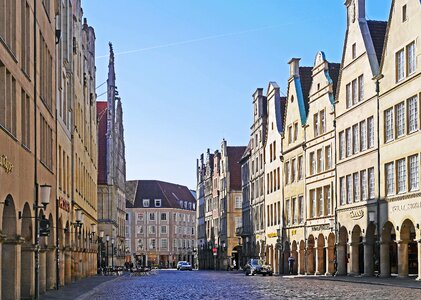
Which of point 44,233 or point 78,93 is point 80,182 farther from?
point 44,233

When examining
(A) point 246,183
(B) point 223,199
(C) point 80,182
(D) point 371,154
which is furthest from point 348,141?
(B) point 223,199

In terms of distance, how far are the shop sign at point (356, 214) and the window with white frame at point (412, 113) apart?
9.04 metres

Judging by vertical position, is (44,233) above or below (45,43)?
below

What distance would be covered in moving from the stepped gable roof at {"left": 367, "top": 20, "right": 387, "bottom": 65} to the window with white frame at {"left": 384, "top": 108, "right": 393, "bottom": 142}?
16.8ft

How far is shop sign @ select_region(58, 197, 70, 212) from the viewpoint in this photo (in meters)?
37.7

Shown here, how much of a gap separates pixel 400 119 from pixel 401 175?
317 centimetres

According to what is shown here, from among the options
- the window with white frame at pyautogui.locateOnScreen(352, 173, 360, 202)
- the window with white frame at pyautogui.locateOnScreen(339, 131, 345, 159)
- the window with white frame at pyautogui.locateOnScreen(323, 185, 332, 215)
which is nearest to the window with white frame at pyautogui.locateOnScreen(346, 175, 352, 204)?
the window with white frame at pyautogui.locateOnScreen(352, 173, 360, 202)

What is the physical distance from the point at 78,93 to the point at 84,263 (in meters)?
12.5

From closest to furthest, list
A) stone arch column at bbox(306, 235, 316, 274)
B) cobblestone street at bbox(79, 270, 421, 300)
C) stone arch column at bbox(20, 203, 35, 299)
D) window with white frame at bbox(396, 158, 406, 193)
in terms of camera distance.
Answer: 1. stone arch column at bbox(20, 203, 35, 299)
2. cobblestone street at bbox(79, 270, 421, 300)
3. window with white frame at bbox(396, 158, 406, 193)
4. stone arch column at bbox(306, 235, 316, 274)

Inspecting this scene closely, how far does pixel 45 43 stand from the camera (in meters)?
31.4

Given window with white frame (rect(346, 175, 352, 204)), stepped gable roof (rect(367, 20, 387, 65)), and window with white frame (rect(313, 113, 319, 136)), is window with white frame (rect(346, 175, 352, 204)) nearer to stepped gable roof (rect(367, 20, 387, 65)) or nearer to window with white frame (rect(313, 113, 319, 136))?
stepped gable roof (rect(367, 20, 387, 65))

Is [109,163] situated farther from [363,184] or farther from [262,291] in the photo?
[262,291]

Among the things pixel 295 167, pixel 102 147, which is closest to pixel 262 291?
pixel 295 167

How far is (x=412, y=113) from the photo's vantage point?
45062 millimetres
